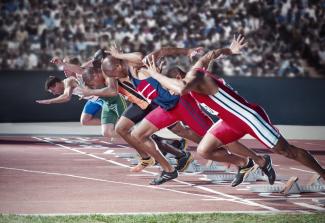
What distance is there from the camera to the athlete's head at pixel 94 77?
14151mm

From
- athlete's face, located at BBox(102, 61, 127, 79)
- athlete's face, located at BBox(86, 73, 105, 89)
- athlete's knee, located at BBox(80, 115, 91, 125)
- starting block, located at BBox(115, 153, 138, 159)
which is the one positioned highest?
athlete's face, located at BBox(102, 61, 127, 79)

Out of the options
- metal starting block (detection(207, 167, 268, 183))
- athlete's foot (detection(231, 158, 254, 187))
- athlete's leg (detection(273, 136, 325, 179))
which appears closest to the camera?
athlete's leg (detection(273, 136, 325, 179))

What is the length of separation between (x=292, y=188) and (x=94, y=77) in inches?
183

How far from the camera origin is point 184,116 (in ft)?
38.9

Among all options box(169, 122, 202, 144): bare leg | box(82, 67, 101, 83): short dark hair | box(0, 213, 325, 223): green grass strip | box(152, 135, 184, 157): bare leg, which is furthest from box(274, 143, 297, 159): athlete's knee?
box(82, 67, 101, 83): short dark hair

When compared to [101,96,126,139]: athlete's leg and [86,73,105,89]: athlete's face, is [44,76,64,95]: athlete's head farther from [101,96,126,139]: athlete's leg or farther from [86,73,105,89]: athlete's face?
[86,73,105,89]: athlete's face

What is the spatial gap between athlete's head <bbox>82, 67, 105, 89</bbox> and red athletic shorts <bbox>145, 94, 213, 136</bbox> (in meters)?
2.43

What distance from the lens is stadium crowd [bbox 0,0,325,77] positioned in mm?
26156

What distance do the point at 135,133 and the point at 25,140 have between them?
946 centimetres

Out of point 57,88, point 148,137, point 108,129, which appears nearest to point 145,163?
point 148,137

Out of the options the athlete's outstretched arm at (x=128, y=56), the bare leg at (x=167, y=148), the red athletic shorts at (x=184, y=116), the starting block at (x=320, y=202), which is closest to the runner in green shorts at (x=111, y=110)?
the bare leg at (x=167, y=148)

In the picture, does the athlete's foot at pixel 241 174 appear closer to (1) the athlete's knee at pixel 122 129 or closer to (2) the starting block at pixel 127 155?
(1) the athlete's knee at pixel 122 129

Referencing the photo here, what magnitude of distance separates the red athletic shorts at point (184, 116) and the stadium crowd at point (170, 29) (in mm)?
14403

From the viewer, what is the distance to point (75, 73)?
645 inches
